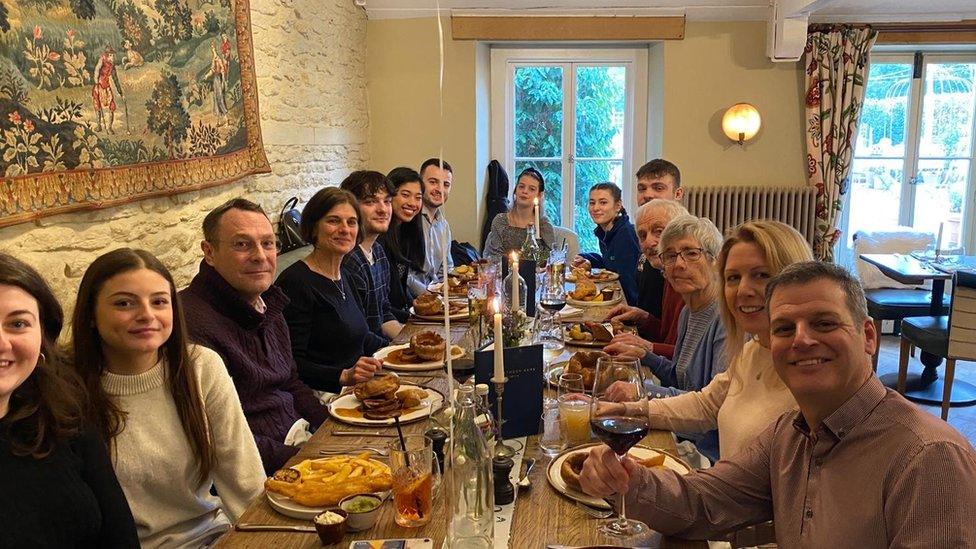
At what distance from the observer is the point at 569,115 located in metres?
6.25

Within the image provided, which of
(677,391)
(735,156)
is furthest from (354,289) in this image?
(735,156)

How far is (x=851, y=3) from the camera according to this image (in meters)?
5.28

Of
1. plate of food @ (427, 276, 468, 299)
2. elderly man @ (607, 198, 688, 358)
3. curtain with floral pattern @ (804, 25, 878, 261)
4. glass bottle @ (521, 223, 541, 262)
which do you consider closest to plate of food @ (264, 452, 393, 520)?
elderly man @ (607, 198, 688, 358)

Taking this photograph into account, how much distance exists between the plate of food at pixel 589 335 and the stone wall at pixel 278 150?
1581 millimetres

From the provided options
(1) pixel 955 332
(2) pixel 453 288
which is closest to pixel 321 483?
(2) pixel 453 288

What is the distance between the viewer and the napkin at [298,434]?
2.17 metres

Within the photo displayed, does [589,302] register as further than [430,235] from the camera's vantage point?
No

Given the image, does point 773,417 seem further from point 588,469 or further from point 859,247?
point 859,247

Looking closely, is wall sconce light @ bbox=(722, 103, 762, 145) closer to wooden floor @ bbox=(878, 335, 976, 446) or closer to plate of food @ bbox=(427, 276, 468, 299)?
wooden floor @ bbox=(878, 335, 976, 446)

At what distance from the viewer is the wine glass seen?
4.25 ft

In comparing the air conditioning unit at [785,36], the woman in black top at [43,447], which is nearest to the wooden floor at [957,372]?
the air conditioning unit at [785,36]

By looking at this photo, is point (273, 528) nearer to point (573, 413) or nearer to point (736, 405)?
point (573, 413)

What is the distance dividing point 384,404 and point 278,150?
8.31ft

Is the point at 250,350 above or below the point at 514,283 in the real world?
below
